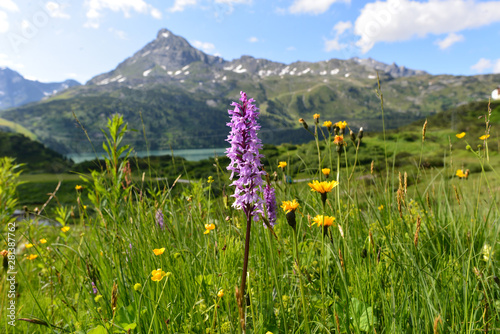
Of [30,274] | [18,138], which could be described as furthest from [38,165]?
[30,274]

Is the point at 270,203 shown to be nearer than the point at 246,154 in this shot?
No

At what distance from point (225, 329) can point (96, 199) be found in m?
3.47

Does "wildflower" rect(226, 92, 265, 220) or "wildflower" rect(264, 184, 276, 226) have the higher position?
"wildflower" rect(226, 92, 265, 220)

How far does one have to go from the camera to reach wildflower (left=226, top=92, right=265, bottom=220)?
204 cm

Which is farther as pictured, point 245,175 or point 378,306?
point 378,306

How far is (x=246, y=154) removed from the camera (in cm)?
204

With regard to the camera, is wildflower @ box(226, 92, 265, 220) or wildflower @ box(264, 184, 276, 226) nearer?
wildflower @ box(226, 92, 265, 220)

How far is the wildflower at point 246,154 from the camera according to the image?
204 cm

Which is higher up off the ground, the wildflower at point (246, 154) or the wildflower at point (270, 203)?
the wildflower at point (246, 154)

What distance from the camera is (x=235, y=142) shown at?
80.7 inches

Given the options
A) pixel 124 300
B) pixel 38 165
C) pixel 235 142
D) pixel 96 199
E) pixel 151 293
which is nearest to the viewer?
pixel 235 142

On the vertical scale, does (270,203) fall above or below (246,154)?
below

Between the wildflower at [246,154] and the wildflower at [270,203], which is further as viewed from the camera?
the wildflower at [270,203]

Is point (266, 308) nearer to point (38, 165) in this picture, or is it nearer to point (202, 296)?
point (202, 296)
